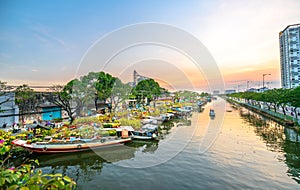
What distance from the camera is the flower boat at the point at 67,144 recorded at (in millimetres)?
9391

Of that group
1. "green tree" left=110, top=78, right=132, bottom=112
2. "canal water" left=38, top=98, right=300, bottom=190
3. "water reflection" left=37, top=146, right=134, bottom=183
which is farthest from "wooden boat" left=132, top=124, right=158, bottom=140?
"green tree" left=110, top=78, right=132, bottom=112

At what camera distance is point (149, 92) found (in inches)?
1313

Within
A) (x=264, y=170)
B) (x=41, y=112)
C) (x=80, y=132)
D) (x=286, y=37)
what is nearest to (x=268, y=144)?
(x=264, y=170)

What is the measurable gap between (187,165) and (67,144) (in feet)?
22.6

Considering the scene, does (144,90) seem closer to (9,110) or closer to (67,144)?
(9,110)

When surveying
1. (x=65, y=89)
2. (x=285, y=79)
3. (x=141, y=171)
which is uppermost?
(x=285, y=79)

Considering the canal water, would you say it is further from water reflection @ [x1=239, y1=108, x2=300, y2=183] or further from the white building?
the white building

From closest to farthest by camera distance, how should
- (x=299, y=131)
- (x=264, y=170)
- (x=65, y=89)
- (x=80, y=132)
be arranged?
(x=264, y=170) → (x=80, y=132) → (x=299, y=131) → (x=65, y=89)

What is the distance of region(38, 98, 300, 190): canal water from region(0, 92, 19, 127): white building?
7.58m

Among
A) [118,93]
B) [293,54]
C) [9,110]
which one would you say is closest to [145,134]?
[118,93]

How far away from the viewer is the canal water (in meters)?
6.46

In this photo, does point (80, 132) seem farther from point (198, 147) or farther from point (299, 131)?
point (299, 131)

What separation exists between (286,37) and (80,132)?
173 feet

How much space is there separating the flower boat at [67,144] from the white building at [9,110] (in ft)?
18.5
